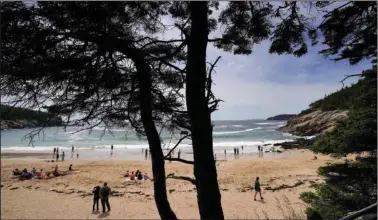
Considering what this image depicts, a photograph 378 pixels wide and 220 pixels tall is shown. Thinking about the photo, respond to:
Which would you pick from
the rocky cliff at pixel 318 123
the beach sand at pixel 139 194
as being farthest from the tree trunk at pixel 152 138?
the rocky cliff at pixel 318 123

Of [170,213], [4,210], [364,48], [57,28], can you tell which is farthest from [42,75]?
[4,210]

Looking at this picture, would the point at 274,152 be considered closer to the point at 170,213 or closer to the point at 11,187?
the point at 11,187

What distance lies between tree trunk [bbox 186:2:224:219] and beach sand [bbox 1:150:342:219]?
6.93 metres

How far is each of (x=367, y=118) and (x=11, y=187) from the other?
1977 cm

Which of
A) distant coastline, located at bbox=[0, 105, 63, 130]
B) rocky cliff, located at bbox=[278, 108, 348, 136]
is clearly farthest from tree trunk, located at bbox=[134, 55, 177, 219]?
rocky cliff, located at bbox=[278, 108, 348, 136]

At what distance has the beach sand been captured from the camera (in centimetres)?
1343

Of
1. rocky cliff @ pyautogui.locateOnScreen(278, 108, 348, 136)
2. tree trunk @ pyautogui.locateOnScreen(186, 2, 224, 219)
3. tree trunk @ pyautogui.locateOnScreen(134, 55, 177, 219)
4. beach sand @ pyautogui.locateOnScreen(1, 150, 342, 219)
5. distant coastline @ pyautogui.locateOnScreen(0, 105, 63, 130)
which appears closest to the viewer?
tree trunk @ pyautogui.locateOnScreen(186, 2, 224, 219)

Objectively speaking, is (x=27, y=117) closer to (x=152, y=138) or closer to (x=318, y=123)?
(x=152, y=138)

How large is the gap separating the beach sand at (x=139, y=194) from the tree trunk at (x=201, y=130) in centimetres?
693

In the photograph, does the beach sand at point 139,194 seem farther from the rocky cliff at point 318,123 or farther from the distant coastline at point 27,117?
the rocky cliff at point 318,123

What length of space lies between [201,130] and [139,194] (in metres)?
15.6

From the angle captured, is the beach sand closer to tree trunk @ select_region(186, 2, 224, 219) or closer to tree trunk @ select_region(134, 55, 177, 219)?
tree trunk @ select_region(134, 55, 177, 219)

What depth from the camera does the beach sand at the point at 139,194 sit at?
44.1ft

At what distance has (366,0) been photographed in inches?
142
